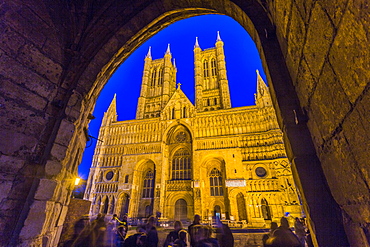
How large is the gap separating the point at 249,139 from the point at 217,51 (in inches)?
803

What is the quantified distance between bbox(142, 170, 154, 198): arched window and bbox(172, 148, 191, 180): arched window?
2939 mm

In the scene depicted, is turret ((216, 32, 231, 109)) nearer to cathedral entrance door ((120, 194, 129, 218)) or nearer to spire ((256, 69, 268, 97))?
spire ((256, 69, 268, 97))

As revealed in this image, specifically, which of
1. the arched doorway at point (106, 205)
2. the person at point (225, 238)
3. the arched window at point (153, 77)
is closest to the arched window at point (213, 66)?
the arched window at point (153, 77)

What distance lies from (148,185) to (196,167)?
681cm

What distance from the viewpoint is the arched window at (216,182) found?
18.0 meters

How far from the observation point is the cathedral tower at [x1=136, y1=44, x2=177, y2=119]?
30.0m

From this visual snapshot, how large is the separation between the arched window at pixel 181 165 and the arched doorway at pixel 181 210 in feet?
8.80

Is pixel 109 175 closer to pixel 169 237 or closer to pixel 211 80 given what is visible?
pixel 169 237

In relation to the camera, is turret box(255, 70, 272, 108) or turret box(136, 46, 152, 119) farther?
turret box(136, 46, 152, 119)

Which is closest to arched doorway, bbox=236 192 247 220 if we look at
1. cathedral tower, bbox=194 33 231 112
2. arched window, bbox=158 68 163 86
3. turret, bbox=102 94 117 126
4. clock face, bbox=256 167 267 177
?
clock face, bbox=256 167 267 177

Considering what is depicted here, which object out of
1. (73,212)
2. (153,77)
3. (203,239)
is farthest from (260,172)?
(153,77)

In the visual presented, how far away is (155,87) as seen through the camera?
3334 centimetres

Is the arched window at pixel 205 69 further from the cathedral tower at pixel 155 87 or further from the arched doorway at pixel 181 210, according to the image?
the arched doorway at pixel 181 210

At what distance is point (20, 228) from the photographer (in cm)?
228
